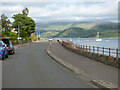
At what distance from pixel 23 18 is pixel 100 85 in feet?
258

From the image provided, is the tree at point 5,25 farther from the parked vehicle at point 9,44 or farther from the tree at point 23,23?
the parked vehicle at point 9,44

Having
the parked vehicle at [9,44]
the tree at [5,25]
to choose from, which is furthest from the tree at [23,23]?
the parked vehicle at [9,44]

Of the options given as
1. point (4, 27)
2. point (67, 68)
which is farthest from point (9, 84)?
point (4, 27)

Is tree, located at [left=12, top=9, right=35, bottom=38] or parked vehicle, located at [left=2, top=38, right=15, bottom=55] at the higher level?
tree, located at [left=12, top=9, right=35, bottom=38]

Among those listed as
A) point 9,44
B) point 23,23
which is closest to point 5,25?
point 23,23

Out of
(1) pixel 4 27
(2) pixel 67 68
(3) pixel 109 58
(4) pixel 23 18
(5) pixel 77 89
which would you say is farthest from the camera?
(1) pixel 4 27

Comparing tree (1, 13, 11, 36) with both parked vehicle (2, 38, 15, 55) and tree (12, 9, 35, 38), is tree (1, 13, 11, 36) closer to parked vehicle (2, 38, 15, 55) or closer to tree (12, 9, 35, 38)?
tree (12, 9, 35, 38)

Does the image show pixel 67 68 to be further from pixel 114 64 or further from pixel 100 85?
pixel 100 85

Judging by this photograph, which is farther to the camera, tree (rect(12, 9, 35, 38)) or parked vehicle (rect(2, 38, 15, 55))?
tree (rect(12, 9, 35, 38))

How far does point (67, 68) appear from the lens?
41.7ft

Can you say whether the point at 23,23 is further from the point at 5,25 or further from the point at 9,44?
the point at 9,44

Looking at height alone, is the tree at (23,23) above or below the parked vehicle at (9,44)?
above

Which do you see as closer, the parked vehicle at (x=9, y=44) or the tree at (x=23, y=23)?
the parked vehicle at (x=9, y=44)

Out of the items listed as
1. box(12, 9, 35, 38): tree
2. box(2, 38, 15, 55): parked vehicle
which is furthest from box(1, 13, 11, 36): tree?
box(2, 38, 15, 55): parked vehicle
